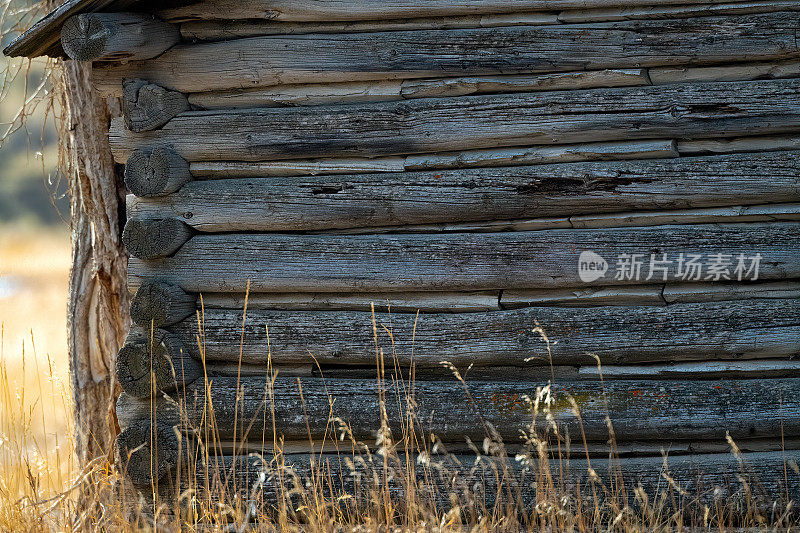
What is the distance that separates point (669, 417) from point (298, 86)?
7.94 ft

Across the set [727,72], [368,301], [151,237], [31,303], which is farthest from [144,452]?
[31,303]

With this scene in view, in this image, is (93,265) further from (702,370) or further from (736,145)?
(736,145)

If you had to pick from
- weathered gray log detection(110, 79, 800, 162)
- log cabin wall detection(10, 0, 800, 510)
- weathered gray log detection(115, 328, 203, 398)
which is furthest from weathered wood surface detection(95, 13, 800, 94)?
weathered gray log detection(115, 328, 203, 398)

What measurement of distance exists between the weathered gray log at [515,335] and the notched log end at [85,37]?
4.41 ft

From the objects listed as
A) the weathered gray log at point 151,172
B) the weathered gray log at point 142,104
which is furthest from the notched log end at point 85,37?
the weathered gray log at point 151,172

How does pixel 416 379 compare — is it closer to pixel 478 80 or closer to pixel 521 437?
pixel 521 437

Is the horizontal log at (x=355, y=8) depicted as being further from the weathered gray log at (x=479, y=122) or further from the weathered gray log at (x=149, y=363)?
the weathered gray log at (x=149, y=363)

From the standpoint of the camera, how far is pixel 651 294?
3355 millimetres

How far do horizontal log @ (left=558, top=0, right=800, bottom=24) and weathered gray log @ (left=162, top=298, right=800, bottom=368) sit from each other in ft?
4.46

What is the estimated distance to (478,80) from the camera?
3434 millimetres

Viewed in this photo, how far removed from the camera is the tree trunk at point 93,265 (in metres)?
4.26

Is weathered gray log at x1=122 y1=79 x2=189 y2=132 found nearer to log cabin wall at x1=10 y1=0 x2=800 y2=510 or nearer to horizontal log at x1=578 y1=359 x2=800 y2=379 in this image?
log cabin wall at x1=10 y1=0 x2=800 y2=510

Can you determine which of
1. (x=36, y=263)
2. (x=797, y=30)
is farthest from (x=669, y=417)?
(x=36, y=263)

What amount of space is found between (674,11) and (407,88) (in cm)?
131
